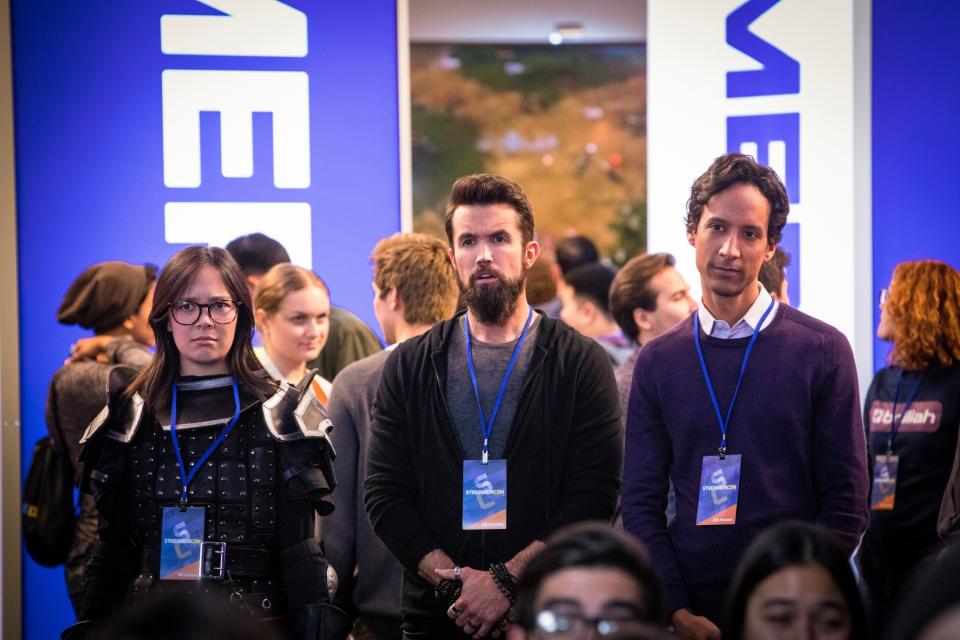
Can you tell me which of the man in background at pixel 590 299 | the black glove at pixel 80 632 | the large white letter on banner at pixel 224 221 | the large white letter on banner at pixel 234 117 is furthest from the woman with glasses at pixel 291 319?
the man in background at pixel 590 299

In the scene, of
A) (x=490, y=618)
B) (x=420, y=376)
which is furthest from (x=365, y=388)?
(x=490, y=618)

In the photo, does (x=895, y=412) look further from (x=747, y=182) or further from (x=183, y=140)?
(x=183, y=140)

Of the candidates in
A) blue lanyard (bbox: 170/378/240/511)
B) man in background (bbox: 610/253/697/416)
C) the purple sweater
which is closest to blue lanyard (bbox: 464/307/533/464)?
the purple sweater

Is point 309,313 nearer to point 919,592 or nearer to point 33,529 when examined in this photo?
point 33,529

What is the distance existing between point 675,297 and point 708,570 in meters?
1.81

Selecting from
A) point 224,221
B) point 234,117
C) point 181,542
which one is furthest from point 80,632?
point 234,117

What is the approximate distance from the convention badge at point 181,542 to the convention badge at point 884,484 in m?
2.81

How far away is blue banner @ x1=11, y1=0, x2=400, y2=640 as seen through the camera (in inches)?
192

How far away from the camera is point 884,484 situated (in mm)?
4352

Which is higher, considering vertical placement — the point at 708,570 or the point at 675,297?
the point at 675,297

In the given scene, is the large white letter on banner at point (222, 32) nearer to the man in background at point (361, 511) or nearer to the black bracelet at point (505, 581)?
the man in background at point (361, 511)

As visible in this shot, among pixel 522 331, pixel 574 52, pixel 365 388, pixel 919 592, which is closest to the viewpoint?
pixel 919 592

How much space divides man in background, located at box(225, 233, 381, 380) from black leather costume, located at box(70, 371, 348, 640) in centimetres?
156

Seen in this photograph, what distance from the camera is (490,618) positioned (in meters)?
2.67
